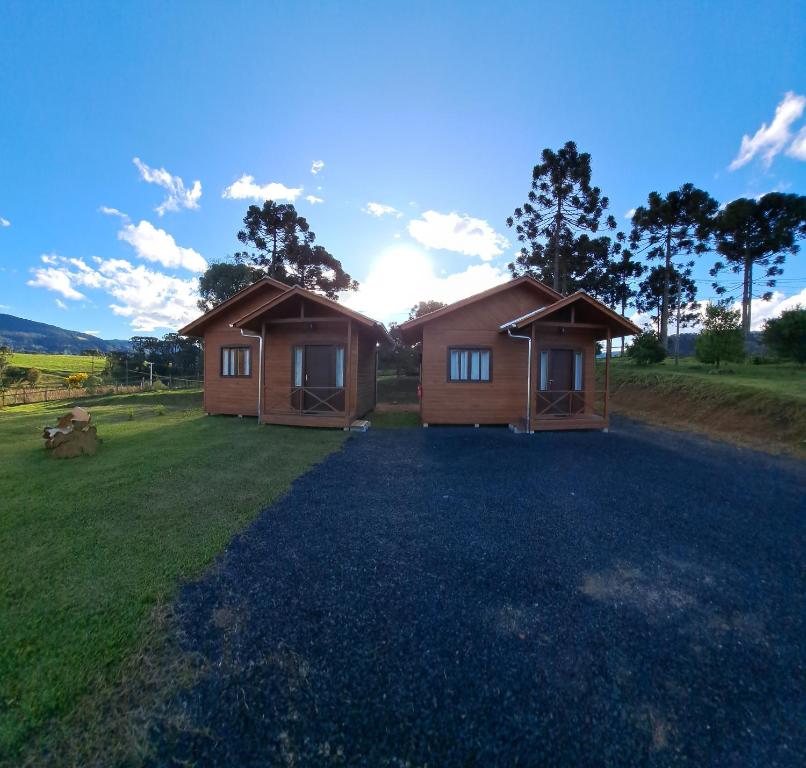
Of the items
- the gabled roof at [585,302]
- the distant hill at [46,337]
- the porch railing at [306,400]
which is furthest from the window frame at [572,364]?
the distant hill at [46,337]

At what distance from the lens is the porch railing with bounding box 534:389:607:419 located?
35.9 ft

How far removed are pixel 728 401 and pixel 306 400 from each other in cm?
1341

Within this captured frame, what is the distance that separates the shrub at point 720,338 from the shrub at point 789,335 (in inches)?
38.9

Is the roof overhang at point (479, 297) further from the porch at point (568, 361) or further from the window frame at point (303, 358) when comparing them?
the window frame at point (303, 358)

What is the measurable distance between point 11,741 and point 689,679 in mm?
3712

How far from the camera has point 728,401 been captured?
11.2 metres

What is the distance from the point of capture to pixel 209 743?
1760mm

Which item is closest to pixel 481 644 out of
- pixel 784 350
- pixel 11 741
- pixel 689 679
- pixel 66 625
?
pixel 689 679

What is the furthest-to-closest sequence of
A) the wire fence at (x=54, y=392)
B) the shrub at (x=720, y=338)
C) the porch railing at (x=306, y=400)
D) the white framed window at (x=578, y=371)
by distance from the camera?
the wire fence at (x=54, y=392)
the shrub at (x=720, y=338)
the white framed window at (x=578, y=371)
the porch railing at (x=306, y=400)

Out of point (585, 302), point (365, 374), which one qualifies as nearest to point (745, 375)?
point (585, 302)

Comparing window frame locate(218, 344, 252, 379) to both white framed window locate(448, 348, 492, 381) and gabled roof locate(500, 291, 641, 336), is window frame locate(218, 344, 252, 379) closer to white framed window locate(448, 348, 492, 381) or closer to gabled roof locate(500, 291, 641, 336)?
white framed window locate(448, 348, 492, 381)

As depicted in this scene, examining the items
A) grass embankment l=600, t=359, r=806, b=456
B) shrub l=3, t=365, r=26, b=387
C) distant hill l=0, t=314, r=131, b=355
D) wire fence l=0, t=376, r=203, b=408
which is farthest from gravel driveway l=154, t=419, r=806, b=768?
distant hill l=0, t=314, r=131, b=355

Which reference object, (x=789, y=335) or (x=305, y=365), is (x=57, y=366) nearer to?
(x=305, y=365)

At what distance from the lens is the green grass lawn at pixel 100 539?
2.13m
